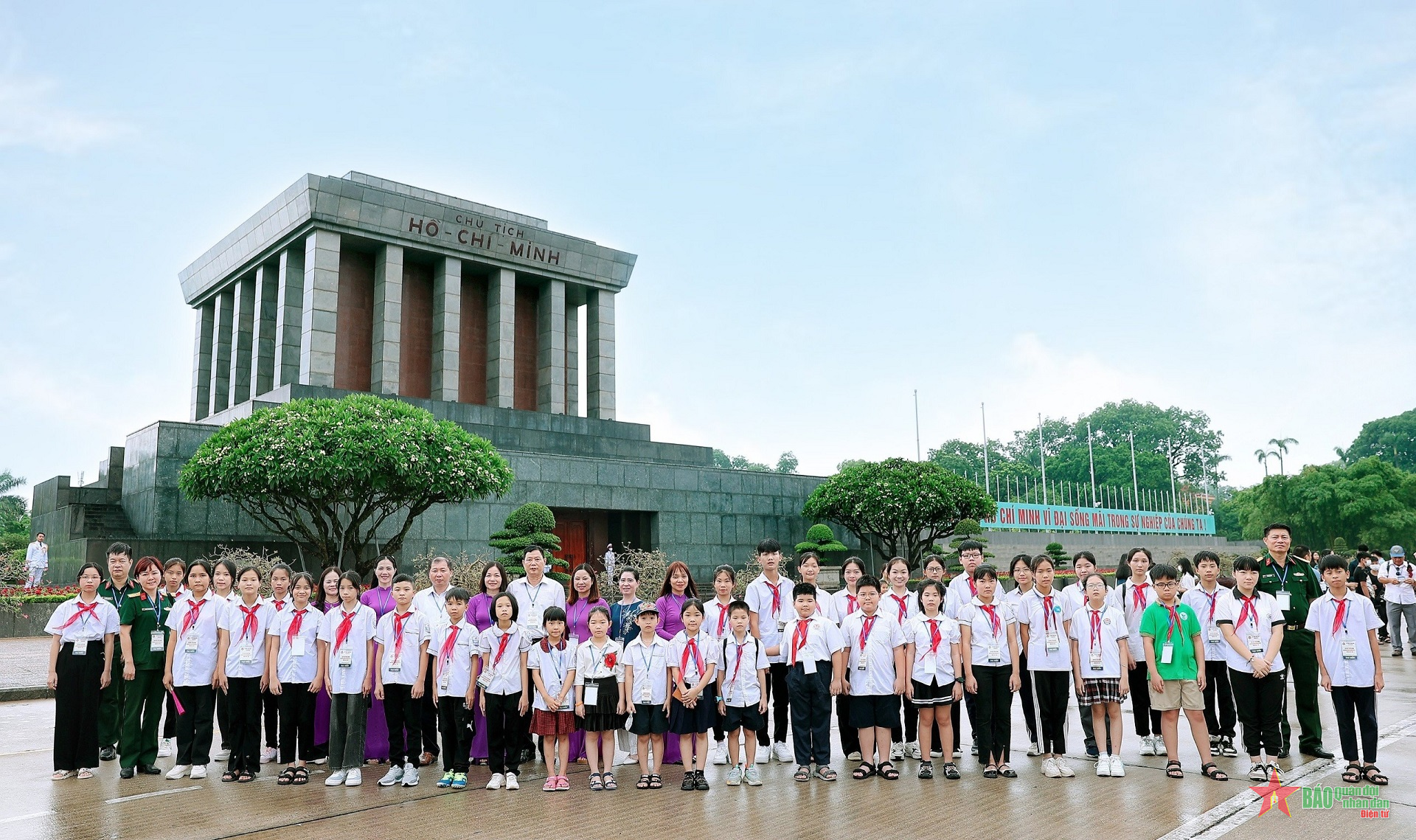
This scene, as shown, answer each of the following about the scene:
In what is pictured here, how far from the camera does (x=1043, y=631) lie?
7527 mm

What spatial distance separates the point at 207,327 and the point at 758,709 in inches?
1258

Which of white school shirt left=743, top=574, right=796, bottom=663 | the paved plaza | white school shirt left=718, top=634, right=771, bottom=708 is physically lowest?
the paved plaza

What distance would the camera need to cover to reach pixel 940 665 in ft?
24.0

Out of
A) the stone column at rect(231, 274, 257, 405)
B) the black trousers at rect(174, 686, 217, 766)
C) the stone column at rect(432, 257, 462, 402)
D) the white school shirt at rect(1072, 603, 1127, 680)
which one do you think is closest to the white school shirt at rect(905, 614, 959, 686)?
the white school shirt at rect(1072, 603, 1127, 680)

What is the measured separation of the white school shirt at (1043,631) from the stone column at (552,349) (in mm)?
24331

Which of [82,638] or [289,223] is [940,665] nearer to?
[82,638]

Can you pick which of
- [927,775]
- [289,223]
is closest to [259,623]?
[927,775]

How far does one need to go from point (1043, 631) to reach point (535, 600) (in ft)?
13.0

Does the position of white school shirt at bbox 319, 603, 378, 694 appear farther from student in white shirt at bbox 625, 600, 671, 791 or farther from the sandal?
the sandal

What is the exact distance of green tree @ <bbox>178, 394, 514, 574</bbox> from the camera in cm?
1748

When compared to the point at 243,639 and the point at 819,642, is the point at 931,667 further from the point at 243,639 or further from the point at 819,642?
the point at 243,639

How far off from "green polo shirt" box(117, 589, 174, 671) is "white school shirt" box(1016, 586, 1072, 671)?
6.71 metres

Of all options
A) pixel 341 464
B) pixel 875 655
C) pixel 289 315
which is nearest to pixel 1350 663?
pixel 875 655

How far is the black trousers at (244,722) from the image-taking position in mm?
7305
